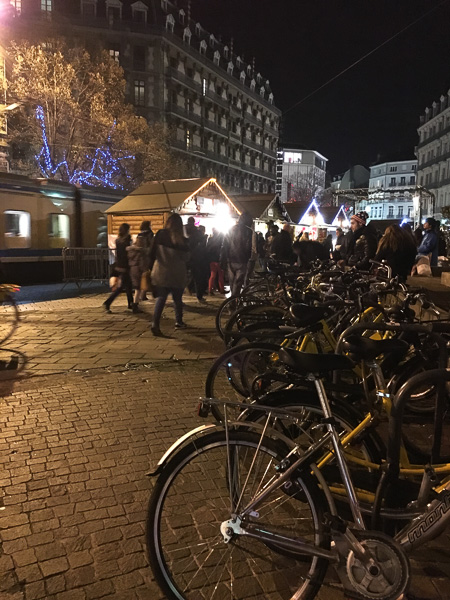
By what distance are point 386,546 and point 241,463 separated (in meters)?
0.70

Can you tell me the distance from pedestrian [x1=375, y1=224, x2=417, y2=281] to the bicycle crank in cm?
569

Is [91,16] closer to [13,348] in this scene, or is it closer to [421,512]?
[13,348]

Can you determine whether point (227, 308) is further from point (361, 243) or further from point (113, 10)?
point (113, 10)

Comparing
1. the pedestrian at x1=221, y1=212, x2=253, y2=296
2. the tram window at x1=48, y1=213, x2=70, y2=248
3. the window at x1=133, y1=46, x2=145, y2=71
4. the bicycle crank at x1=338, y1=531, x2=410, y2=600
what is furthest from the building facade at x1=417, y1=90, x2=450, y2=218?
the bicycle crank at x1=338, y1=531, x2=410, y2=600

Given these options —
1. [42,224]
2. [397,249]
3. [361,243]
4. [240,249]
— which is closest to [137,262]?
[240,249]

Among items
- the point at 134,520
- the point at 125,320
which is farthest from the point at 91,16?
the point at 134,520

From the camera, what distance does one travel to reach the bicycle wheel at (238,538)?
6.64 ft

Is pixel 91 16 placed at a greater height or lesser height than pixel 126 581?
greater

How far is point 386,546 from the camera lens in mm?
1965

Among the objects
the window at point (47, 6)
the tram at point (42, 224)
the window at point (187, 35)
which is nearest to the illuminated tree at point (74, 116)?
the tram at point (42, 224)

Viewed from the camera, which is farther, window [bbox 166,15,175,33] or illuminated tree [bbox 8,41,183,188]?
window [bbox 166,15,175,33]

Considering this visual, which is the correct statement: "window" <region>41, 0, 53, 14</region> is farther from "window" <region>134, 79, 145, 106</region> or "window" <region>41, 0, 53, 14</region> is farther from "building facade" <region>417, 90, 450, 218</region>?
"building facade" <region>417, 90, 450, 218</region>

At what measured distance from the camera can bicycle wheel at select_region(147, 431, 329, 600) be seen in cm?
202

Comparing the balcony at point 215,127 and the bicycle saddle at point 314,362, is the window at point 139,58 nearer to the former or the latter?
the balcony at point 215,127
